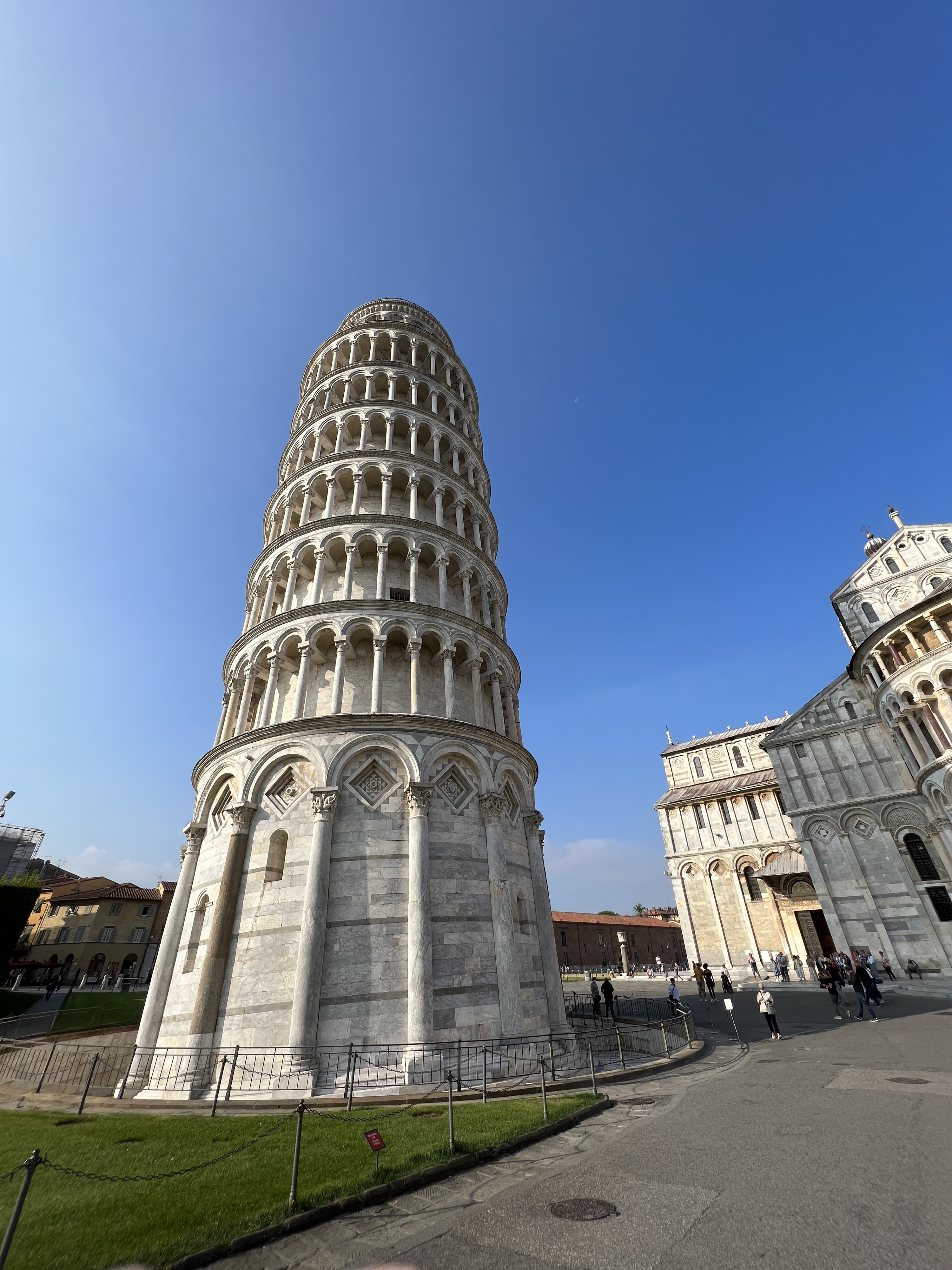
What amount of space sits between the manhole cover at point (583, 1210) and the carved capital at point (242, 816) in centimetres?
1254

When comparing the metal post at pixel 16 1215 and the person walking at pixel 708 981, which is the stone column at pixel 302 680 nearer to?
the metal post at pixel 16 1215

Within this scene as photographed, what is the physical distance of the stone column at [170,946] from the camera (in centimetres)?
1565

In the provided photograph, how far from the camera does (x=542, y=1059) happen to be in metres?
10.1

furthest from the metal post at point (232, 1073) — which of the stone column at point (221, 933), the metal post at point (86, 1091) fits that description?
the metal post at point (86, 1091)

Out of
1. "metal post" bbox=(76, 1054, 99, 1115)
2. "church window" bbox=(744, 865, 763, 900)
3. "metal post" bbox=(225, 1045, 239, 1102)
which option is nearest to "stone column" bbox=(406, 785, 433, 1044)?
"metal post" bbox=(225, 1045, 239, 1102)

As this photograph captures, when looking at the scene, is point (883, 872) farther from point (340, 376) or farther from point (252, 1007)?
point (340, 376)

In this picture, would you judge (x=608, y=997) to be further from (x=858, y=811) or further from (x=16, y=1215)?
(x=16, y=1215)

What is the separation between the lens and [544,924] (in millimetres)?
18172

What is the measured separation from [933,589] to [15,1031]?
181 ft

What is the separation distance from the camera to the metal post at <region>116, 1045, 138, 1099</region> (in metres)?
14.0

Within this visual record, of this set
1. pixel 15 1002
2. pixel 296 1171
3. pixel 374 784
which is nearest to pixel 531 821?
pixel 374 784

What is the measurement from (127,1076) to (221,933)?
13.6 ft

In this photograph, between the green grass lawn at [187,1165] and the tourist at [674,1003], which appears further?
the tourist at [674,1003]

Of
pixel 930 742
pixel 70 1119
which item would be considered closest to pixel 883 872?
pixel 930 742
